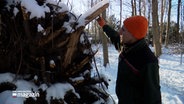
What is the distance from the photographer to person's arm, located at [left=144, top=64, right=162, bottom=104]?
8.89ft

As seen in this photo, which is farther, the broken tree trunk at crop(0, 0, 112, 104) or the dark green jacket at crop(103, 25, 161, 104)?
the broken tree trunk at crop(0, 0, 112, 104)

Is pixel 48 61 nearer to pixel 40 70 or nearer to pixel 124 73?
pixel 40 70

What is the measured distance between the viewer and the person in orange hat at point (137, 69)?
2.74 meters

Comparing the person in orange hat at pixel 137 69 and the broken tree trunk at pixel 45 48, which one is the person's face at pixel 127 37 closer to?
the person in orange hat at pixel 137 69

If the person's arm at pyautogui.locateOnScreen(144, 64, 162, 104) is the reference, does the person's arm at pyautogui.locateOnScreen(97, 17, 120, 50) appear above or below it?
above

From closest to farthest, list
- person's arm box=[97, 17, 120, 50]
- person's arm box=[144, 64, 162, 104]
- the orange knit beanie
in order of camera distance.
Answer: person's arm box=[144, 64, 162, 104]
the orange knit beanie
person's arm box=[97, 17, 120, 50]

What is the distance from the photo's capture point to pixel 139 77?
285cm

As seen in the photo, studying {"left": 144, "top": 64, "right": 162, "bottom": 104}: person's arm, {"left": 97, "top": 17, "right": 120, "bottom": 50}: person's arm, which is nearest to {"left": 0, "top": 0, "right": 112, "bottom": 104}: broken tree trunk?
{"left": 97, "top": 17, "right": 120, "bottom": 50}: person's arm

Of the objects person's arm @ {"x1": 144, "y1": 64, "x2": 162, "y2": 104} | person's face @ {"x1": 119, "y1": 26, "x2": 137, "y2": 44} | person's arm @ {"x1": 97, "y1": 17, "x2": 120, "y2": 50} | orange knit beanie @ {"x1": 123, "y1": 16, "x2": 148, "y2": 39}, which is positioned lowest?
person's arm @ {"x1": 144, "y1": 64, "x2": 162, "y2": 104}

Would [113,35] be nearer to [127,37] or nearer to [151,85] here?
[127,37]

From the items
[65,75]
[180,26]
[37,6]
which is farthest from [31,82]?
[180,26]

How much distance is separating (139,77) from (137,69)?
3.4 inches

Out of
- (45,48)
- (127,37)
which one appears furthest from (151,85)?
(45,48)

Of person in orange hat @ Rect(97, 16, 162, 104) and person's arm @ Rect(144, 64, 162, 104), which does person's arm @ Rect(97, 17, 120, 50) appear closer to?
person in orange hat @ Rect(97, 16, 162, 104)
